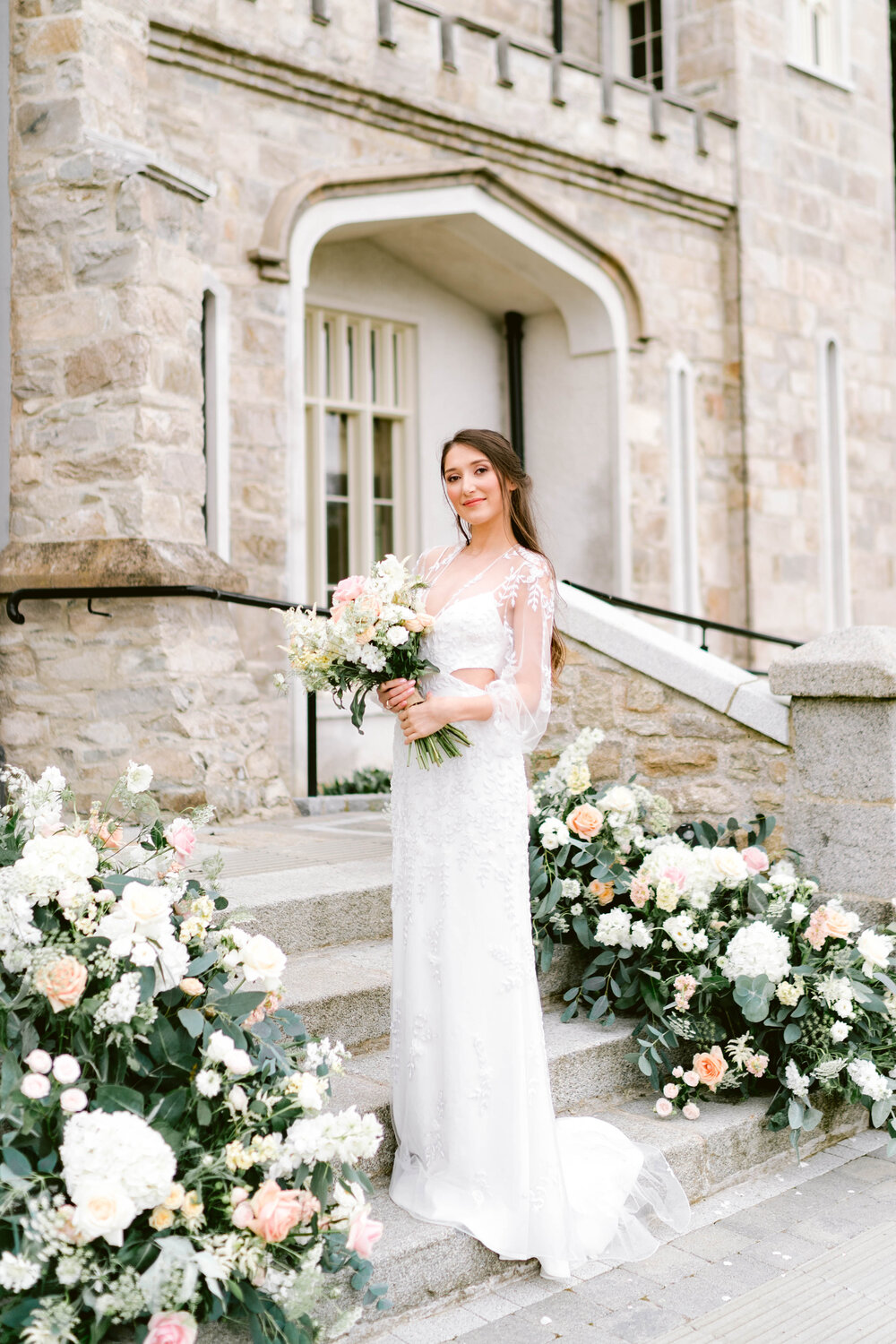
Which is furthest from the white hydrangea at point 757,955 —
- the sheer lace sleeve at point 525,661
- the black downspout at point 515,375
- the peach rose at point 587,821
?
the black downspout at point 515,375

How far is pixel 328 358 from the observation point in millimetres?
10039

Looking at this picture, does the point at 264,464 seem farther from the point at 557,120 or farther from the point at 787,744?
the point at 787,744

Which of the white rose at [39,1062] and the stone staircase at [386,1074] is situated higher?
the white rose at [39,1062]

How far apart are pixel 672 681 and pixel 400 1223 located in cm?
260

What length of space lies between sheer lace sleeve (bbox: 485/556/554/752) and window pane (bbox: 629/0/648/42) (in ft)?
33.1

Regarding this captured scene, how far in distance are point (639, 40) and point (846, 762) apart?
9099mm

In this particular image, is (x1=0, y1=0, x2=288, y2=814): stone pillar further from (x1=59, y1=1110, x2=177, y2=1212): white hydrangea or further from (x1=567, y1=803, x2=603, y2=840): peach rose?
(x1=59, y1=1110, x2=177, y2=1212): white hydrangea

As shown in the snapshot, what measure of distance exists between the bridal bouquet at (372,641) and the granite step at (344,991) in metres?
0.85

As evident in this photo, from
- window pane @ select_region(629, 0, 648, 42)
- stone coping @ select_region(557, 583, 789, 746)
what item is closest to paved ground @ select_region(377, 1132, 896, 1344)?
stone coping @ select_region(557, 583, 789, 746)

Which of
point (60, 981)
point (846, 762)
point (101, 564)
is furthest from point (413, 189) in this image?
point (60, 981)

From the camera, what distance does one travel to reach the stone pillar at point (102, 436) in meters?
5.83

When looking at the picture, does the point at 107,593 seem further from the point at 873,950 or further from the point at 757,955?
the point at 873,950

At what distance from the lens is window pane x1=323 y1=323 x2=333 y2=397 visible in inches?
393

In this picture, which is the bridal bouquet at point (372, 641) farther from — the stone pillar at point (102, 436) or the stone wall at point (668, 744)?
the stone pillar at point (102, 436)
